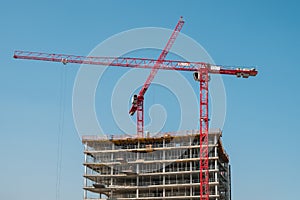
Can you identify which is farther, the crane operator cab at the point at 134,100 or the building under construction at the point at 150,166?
the crane operator cab at the point at 134,100

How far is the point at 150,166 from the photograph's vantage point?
130m

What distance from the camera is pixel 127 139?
134125 mm

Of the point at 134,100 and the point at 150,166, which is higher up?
the point at 134,100

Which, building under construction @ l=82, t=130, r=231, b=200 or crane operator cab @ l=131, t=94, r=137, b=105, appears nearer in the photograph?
building under construction @ l=82, t=130, r=231, b=200

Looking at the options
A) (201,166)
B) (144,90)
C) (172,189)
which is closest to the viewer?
(201,166)

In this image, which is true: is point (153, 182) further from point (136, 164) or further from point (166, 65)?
point (166, 65)

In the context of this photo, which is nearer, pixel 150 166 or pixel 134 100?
pixel 150 166

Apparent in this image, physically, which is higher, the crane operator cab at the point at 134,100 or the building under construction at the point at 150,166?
the crane operator cab at the point at 134,100

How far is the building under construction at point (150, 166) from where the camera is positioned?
126 meters

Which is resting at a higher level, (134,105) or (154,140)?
(134,105)

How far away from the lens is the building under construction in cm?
12562

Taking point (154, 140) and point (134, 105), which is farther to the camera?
point (134, 105)

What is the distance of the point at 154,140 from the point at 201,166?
18.6 metres

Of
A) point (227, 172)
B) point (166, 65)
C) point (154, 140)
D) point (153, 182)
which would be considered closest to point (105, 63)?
point (166, 65)
